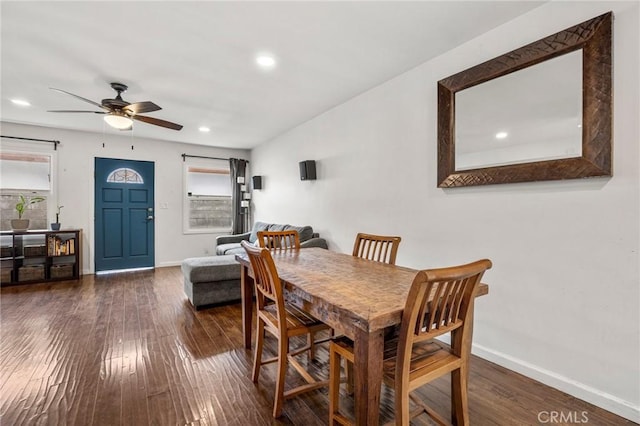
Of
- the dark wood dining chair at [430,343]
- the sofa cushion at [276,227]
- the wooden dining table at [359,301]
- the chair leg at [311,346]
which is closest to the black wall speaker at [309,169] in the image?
the sofa cushion at [276,227]

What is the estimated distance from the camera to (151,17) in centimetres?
205

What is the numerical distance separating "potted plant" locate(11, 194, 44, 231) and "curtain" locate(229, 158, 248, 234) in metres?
3.13

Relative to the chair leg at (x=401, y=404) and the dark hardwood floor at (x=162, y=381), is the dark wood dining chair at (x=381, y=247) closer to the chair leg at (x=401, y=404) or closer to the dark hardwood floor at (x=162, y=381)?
the dark hardwood floor at (x=162, y=381)

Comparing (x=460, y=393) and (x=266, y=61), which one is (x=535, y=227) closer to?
(x=460, y=393)

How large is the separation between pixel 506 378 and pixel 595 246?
106 centimetres

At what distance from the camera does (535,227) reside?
201cm

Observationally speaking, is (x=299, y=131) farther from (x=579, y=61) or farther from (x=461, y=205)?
(x=579, y=61)

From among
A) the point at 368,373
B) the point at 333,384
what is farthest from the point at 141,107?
the point at 368,373

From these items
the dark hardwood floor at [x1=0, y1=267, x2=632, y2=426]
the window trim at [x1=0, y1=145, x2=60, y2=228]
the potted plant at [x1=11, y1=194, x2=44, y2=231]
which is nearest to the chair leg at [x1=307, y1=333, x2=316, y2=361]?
the dark hardwood floor at [x1=0, y1=267, x2=632, y2=426]

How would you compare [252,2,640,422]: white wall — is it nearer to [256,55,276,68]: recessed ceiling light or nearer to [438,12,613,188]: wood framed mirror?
[438,12,613,188]: wood framed mirror

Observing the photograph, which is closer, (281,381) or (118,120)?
(281,381)

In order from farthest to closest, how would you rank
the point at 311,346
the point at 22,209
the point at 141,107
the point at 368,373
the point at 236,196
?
1. the point at 236,196
2. the point at 22,209
3. the point at 141,107
4. the point at 311,346
5. the point at 368,373

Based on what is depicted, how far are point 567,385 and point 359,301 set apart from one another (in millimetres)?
1672

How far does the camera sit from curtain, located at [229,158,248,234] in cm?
636
